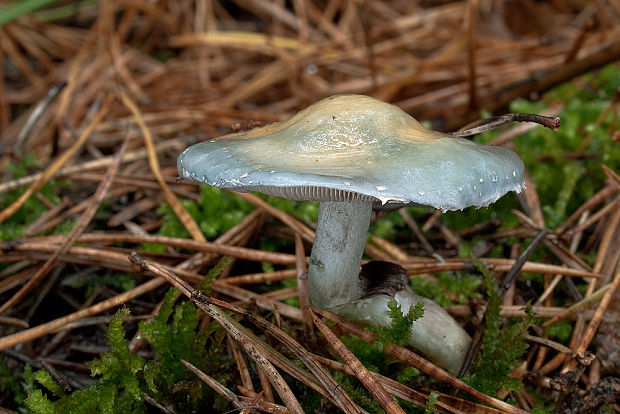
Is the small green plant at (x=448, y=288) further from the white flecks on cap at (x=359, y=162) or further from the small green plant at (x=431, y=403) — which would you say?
the white flecks on cap at (x=359, y=162)

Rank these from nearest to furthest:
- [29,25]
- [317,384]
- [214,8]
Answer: [317,384] < [29,25] < [214,8]

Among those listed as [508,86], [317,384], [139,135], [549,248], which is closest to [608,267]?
[549,248]

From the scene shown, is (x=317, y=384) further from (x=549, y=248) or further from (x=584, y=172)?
(x=584, y=172)

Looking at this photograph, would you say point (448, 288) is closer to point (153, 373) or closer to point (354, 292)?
point (354, 292)

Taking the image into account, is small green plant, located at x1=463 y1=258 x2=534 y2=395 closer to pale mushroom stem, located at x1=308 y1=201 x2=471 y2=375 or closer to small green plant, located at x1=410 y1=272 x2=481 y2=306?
pale mushroom stem, located at x1=308 y1=201 x2=471 y2=375

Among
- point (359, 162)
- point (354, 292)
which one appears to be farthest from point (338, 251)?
point (359, 162)
